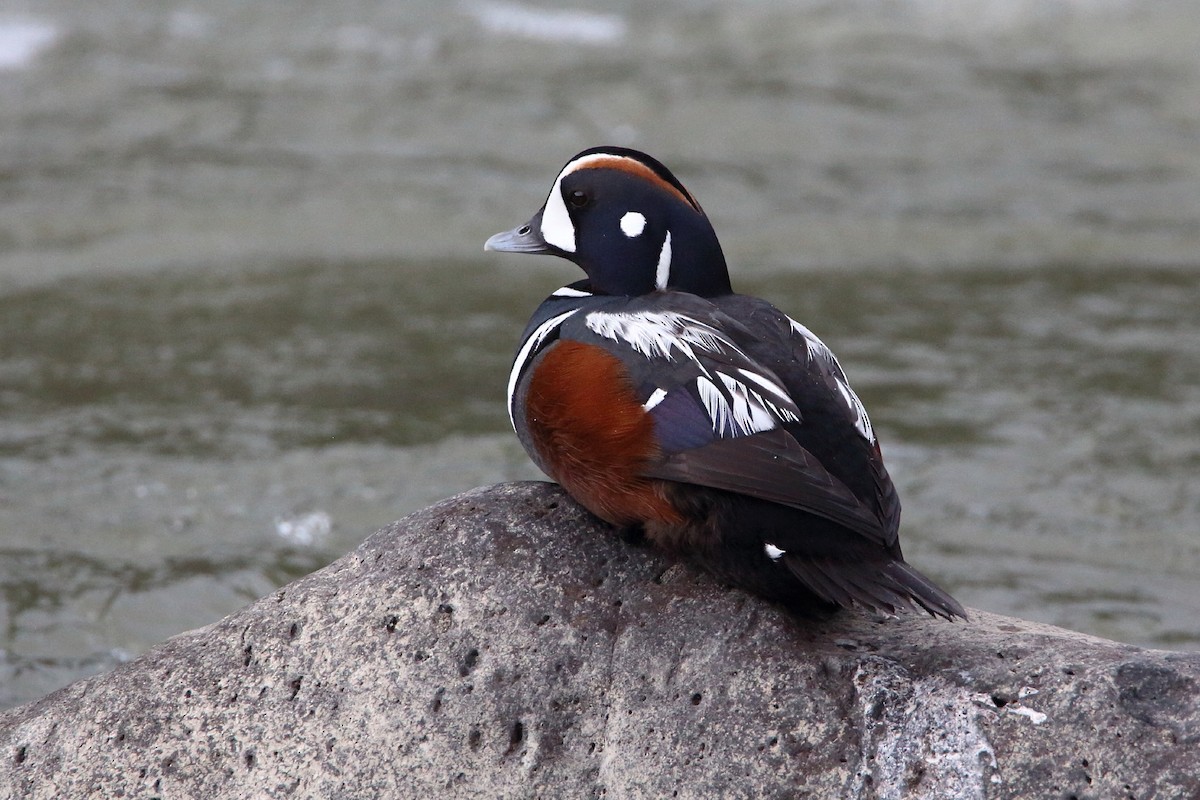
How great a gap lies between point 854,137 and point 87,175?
5.69 metres

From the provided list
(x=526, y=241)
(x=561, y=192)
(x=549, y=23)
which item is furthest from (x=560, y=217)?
A: (x=549, y=23)

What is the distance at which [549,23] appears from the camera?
13578 mm

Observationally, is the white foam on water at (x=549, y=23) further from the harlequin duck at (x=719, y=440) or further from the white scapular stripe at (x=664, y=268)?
the harlequin duck at (x=719, y=440)

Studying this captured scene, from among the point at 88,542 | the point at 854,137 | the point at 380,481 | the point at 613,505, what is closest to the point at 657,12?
the point at 854,137

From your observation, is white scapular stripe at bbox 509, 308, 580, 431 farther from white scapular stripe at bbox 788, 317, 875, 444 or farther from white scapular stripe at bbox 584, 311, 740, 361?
white scapular stripe at bbox 788, 317, 875, 444

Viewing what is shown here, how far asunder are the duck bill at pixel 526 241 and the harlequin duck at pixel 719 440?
0.34 metres

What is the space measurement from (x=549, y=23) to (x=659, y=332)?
10.9 metres

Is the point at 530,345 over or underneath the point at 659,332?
underneath

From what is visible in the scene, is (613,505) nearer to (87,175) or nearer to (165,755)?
(165,755)

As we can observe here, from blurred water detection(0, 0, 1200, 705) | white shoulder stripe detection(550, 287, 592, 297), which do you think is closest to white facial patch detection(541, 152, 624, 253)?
white shoulder stripe detection(550, 287, 592, 297)

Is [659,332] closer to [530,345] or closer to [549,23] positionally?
[530,345]

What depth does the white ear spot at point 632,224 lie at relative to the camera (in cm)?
357

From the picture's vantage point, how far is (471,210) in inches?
391

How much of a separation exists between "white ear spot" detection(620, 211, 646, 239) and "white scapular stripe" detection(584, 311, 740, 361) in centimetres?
30
